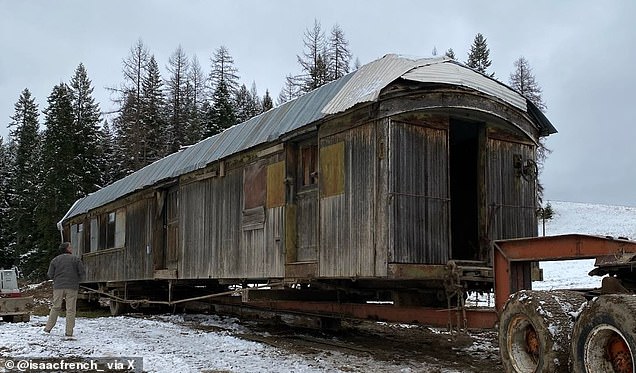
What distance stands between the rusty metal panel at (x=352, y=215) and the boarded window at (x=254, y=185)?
2.24 m

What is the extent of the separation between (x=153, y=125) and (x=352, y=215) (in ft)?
123

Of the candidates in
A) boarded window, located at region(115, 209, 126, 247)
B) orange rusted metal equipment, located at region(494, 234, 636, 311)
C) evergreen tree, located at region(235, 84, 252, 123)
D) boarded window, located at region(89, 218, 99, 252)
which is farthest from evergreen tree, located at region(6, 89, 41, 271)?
orange rusted metal equipment, located at region(494, 234, 636, 311)

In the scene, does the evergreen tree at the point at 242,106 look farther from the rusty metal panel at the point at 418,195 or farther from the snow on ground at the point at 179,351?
the rusty metal panel at the point at 418,195

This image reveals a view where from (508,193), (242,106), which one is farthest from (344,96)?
(242,106)

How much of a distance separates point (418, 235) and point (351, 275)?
3.86 feet

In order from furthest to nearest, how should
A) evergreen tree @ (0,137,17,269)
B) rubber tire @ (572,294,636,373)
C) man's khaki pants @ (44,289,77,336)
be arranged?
evergreen tree @ (0,137,17,269) → man's khaki pants @ (44,289,77,336) → rubber tire @ (572,294,636,373)

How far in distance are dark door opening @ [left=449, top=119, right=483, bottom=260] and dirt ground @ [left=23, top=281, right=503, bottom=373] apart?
149cm

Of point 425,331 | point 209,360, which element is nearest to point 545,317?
point 209,360

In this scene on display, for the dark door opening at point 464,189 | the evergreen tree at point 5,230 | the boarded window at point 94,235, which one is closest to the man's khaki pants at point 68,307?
the dark door opening at point 464,189

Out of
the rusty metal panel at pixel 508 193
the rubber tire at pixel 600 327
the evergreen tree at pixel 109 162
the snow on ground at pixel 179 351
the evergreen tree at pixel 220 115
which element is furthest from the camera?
the evergreen tree at pixel 220 115

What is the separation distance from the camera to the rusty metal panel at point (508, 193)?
9.98 m

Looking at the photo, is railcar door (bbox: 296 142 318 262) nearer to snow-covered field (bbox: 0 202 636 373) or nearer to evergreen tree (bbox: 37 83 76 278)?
snow-covered field (bbox: 0 202 636 373)

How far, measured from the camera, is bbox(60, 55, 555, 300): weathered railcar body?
8.95m

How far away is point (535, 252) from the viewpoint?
23.8 ft
